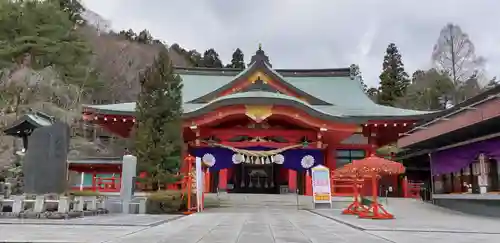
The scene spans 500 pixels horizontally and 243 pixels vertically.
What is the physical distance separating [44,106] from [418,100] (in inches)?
1298

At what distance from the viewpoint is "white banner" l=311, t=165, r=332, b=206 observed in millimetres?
16875

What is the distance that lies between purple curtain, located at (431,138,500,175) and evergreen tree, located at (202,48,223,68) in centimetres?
5008

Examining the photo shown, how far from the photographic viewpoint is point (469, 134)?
14578mm

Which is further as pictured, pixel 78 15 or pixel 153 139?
pixel 78 15

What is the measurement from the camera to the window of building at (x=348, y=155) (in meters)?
21.6

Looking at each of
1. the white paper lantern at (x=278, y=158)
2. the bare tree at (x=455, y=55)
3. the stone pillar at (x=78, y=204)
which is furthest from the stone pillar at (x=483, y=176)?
the bare tree at (x=455, y=55)

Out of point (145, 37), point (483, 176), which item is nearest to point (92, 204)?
point (483, 176)

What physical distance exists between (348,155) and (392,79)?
104 feet

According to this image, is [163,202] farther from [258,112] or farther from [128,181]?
[258,112]

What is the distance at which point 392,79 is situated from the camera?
50.4m

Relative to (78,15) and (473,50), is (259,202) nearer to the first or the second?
(473,50)

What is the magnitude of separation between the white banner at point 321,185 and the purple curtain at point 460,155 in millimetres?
4439

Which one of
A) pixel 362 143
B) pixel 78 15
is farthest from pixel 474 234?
pixel 78 15

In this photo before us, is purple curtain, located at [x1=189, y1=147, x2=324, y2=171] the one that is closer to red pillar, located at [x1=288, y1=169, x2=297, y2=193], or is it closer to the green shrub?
red pillar, located at [x1=288, y1=169, x2=297, y2=193]
